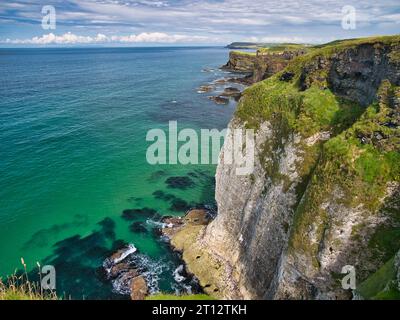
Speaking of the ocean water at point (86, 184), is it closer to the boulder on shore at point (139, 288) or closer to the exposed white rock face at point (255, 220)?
the boulder on shore at point (139, 288)

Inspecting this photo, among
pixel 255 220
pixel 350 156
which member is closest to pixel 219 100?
pixel 255 220

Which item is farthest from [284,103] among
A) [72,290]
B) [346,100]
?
[72,290]

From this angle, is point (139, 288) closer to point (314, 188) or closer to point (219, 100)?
point (314, 188)

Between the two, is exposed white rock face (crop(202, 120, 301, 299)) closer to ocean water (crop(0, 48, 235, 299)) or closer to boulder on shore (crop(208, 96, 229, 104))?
ocean water (crop(0, 48, 235, 299))

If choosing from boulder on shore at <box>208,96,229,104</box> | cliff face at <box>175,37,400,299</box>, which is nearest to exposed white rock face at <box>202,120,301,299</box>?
cliff face at <box>175,37,400,299</box>

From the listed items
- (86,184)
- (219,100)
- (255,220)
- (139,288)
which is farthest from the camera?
(219,100)

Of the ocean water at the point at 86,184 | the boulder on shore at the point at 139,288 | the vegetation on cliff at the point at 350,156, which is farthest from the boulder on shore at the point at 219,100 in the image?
the boulder on shore at the point at 139,288
